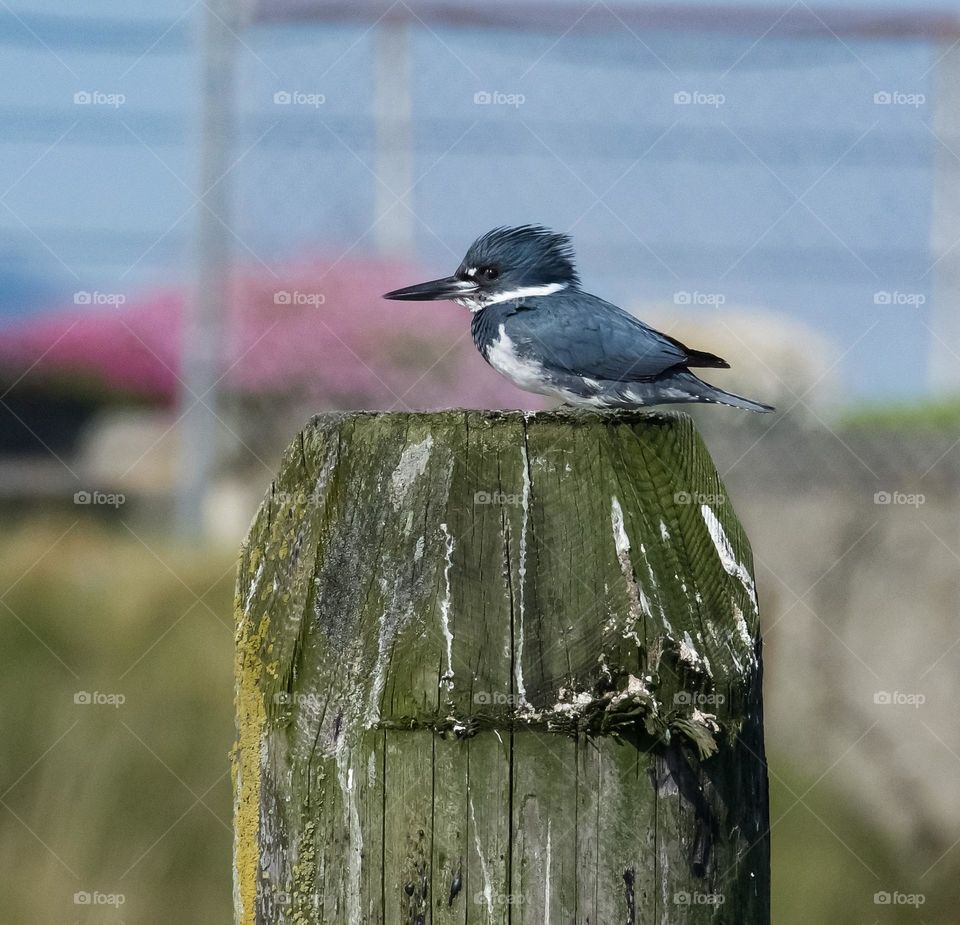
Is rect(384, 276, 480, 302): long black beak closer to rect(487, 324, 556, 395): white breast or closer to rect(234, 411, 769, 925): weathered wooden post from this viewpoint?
rect(487, 324, 556, 395): white breast

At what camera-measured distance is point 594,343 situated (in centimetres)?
427

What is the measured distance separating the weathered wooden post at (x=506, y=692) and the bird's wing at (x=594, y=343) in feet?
7.65

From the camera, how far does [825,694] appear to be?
7.04 m

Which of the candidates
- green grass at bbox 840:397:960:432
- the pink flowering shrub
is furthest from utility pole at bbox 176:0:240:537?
green grass at bbox 840:397:960:432

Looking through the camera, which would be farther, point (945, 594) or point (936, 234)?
point (936, 234)

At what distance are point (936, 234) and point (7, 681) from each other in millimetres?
7651

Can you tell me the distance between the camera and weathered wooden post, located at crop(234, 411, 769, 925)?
172 cm

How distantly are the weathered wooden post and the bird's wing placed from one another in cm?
233

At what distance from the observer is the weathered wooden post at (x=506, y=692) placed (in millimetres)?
1720

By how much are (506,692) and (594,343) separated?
8.77ft

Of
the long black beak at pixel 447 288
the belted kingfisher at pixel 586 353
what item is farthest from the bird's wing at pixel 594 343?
the long black beak at pixel 447 288

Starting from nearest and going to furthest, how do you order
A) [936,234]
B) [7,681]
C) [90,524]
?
[7,681] < [90,524] < [936,234]

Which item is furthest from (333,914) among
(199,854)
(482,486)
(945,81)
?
(945,81)

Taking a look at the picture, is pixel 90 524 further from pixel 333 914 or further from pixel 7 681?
pixel 333 914
